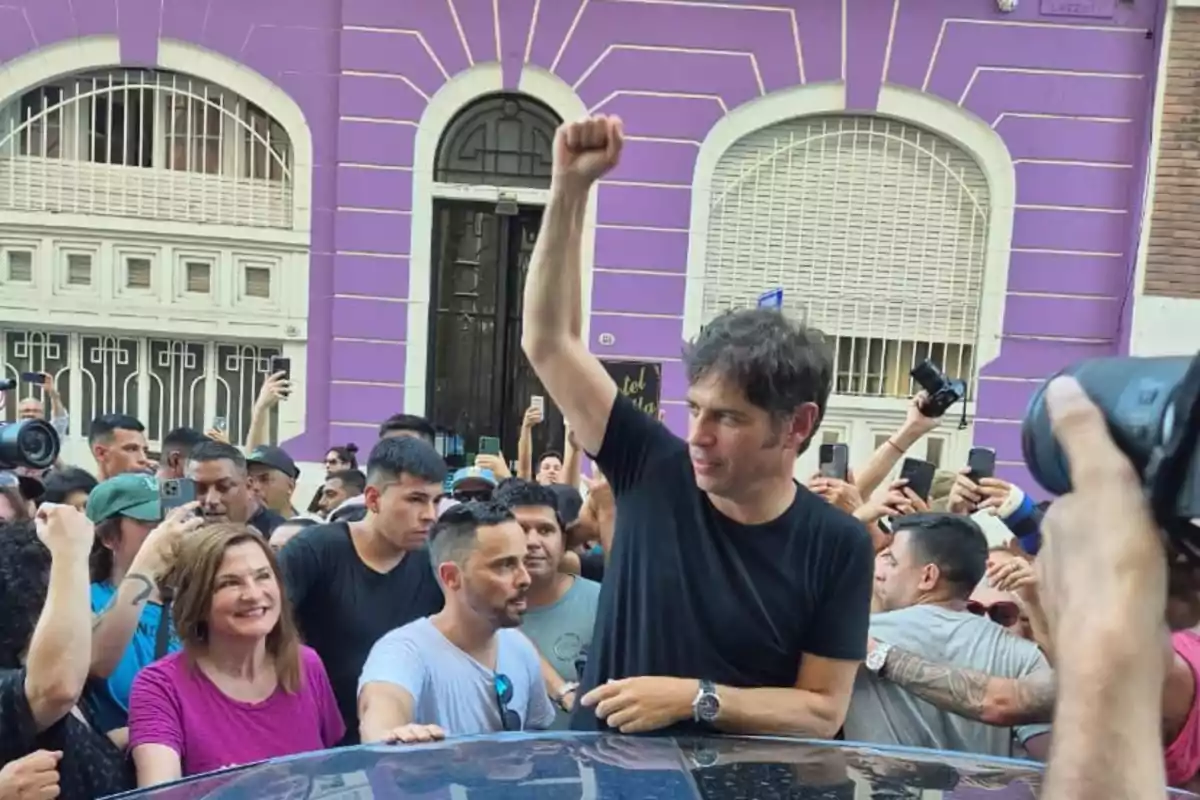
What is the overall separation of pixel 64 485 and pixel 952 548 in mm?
3213

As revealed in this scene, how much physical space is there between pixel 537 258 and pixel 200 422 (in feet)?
24.5

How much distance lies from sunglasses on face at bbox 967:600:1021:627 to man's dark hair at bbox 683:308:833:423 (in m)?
1.58

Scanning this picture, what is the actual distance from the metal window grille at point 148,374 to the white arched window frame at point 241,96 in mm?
51

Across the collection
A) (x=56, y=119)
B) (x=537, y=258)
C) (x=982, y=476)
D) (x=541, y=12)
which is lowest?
(x=982, y=476)

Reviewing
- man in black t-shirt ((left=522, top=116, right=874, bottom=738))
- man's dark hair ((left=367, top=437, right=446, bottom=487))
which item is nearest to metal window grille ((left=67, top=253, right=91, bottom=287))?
man's dark hair ((left=367, top=437, right=446, bottom=487))

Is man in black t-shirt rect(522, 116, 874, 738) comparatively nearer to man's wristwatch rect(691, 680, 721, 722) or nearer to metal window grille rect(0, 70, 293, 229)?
man's wristwatch rect(691, 680, 721, 722)

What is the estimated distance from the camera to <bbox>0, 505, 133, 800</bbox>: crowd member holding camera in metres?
1.77

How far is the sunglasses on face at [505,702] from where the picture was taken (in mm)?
2254

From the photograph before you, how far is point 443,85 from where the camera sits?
8.14 meters

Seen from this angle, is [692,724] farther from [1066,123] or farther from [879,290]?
[1066,123]

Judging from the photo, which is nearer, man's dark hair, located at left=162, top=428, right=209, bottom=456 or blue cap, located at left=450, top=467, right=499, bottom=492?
blue cap, located at left=450, top=467, right=499, bottom=492

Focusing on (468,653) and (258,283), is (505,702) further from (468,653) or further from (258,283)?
(258,283)

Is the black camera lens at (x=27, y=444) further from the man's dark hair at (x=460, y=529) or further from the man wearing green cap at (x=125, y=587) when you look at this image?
the man's dark hair at (x=460, y=529)

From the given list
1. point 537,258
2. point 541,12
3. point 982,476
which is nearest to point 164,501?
point 537,258
